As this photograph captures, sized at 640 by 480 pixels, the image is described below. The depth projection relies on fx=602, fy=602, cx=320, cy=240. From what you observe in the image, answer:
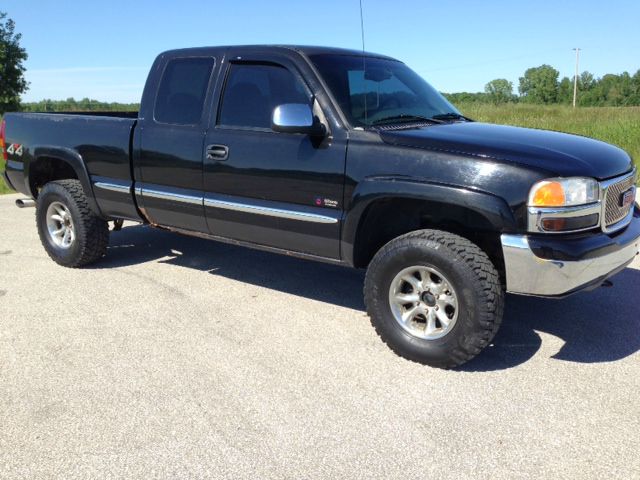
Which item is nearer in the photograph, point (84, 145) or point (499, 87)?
point (84, 145)

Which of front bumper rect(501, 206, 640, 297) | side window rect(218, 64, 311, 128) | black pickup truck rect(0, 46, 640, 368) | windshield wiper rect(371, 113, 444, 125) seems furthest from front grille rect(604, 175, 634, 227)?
side window rect(218, 64, 311, 128)

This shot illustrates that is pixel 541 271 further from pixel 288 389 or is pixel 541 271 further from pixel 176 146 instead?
pixel 176 146

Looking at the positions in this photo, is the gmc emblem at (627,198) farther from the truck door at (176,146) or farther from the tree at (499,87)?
the tree at (499,87)

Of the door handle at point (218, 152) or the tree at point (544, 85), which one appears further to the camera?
the tree at point (544, 85)

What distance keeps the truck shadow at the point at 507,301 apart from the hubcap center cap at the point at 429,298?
0.44 metres

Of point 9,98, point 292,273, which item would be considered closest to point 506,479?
point 292,273

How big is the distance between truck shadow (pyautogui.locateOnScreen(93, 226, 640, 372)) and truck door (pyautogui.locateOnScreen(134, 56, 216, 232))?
968 mm

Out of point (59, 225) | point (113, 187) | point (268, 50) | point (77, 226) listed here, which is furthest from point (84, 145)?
point (268, 50)

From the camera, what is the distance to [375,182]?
376 cm

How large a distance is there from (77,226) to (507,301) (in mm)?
3923

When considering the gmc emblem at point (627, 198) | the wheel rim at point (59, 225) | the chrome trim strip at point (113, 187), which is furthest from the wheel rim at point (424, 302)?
the wheel rim at point (59, 225)

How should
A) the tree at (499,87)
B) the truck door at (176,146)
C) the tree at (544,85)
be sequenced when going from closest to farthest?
1. the truck door at (176,146)
2. the tree at (544,85)
3. the tree at (499,87)

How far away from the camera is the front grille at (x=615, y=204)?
11.9 feet

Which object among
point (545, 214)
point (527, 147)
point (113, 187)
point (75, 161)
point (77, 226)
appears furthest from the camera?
point (77, 226)
